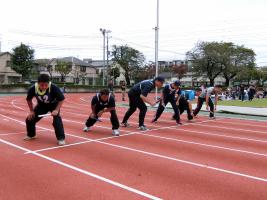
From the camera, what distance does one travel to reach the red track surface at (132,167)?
4.94 meters

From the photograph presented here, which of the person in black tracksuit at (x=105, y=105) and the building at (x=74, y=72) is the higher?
the building at (x=74, y=72)

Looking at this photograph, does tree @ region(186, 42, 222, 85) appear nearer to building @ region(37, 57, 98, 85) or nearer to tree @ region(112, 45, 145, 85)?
tree @ region(112, 45, 145, 85)

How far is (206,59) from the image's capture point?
2813 inches

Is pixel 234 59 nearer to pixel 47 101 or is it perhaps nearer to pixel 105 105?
pixel 105 105

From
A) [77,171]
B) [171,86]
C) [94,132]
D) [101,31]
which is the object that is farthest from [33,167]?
[101,31]

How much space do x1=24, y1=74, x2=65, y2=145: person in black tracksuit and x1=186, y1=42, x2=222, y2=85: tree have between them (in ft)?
213

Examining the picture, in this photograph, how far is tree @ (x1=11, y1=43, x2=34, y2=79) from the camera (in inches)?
2295

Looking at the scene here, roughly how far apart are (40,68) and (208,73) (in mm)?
36511

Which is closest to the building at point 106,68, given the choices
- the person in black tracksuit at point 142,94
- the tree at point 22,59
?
the tree at point 22,59

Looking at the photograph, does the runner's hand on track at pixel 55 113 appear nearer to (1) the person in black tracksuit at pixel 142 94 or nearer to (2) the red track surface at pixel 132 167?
(2) the red track surface at pixel 132 167

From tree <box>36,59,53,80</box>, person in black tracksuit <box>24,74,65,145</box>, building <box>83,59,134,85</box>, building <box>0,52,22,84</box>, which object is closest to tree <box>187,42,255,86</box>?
building <box>83,59,134,85</box>

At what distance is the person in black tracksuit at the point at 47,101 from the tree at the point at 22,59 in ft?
173

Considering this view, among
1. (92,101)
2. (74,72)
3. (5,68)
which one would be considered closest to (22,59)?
(5,68)

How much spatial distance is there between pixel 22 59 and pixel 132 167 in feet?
184
